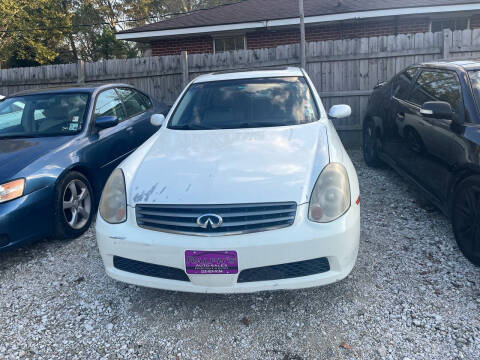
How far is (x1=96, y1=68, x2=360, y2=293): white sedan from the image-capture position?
2365mm

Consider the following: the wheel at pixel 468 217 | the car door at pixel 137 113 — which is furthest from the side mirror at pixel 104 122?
the wheel at pixel 468 217

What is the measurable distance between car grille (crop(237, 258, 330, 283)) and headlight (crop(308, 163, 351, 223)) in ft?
0.90

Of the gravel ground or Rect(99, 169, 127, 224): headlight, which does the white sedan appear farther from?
the gravel ground

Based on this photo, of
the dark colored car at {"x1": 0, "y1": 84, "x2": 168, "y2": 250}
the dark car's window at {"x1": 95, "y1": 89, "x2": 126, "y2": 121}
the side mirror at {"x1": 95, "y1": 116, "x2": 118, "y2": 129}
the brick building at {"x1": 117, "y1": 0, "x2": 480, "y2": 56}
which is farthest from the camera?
the brick building at {"x1": 117, "y1": 0, "x2": 480, "y2": 56}

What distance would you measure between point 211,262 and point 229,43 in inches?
438

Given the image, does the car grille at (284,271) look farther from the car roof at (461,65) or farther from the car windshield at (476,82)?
the car roof at (461,65)

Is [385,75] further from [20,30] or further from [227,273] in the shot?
[20,30]

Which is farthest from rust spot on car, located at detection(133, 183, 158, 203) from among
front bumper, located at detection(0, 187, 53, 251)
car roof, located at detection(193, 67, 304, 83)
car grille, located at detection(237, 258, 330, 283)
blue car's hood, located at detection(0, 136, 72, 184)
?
car roof, located at detection(193, 67, 304, 83)

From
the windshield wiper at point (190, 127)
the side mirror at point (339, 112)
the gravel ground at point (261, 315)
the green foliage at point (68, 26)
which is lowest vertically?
the gravel ground at point (261, 315)

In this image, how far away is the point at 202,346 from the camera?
2424 millimetres

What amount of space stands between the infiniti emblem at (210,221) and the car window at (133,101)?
132 inches

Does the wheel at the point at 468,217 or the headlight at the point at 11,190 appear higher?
the headlight at the point at 11,190

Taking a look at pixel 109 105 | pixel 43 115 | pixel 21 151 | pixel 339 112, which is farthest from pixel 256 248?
pixel 43 115

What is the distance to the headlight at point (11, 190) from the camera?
3305 mm
